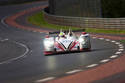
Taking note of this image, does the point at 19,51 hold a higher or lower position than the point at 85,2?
lower

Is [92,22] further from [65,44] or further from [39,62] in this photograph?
[39,62]

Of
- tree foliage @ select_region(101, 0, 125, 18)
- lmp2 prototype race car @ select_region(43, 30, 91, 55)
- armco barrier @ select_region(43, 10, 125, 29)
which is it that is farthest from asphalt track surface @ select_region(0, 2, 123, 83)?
tree foliage @ select_region(101, 0, 125, 18)

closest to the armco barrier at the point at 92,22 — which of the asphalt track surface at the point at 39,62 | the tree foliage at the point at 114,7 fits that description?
the asphalt track surface at the point at 39,62

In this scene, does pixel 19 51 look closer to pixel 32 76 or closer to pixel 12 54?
pixel 12 54

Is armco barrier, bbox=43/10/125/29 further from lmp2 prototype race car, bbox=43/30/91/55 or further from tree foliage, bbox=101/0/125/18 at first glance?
lmp2 prototype race car, bbox=43/30/91/55

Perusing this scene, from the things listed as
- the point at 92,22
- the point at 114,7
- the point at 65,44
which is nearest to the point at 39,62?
the point at 65,44

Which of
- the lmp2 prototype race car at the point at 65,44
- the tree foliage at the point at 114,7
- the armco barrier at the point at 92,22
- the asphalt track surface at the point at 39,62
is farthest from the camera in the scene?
the tree foliage at the point at 114,7

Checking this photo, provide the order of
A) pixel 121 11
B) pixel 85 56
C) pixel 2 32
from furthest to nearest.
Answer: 1. pixel 121 11
2. pixel 2 32
3. pixel 85 56

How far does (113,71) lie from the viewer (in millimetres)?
15641

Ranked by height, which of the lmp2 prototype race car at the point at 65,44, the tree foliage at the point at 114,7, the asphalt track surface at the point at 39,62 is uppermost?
the tree foliage at the point at 114,7

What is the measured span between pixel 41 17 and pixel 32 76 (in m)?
37.8

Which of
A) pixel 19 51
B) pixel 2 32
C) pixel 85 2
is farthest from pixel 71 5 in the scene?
pixel 19 51

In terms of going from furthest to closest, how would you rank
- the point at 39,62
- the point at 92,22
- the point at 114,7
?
the point at 114,7
the point at 92,22
the point at 39,62

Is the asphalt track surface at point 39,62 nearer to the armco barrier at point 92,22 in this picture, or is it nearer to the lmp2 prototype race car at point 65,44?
the lmp2 prototype race car at point 65,44
